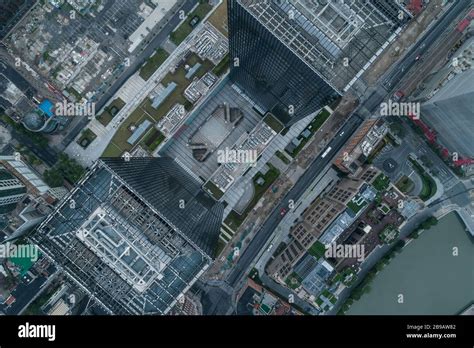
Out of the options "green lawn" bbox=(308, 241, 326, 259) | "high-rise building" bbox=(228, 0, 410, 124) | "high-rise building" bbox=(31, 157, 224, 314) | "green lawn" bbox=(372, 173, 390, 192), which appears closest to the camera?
"high-rise building" bbox=(228, 0, 410, 124)

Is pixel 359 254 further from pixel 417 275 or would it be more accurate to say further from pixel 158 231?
pixel 158 231

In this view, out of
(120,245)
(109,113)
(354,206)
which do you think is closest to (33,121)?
(109,113)

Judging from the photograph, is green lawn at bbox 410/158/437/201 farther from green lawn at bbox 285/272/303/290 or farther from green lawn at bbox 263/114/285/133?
green lawn at bbox 285/272/303/290

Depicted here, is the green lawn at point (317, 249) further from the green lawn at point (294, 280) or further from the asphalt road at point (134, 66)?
the asphalt road at point (134, 66)

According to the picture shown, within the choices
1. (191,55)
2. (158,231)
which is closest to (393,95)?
(191,55)

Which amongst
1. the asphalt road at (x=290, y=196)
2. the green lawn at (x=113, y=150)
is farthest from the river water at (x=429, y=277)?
the green lawn at (x=113, y=150)

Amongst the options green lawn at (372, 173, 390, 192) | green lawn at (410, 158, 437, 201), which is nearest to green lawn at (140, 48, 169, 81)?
green lawn at (372, 173, 390, 192)
